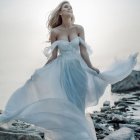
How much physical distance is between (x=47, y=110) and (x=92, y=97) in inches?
28.9

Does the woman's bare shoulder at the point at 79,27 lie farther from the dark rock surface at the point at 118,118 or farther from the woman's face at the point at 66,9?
the dark rock surface at the point at 118,118

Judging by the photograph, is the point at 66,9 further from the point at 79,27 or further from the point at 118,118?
the point at 118,118

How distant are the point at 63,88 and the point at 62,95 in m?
0.11

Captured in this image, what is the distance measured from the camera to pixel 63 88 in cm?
600

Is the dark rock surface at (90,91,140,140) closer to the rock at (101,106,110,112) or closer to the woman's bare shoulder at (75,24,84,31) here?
the rock at (101,106,110,112)

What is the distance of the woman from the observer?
5738 millimetres

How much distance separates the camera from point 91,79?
6.14 meters

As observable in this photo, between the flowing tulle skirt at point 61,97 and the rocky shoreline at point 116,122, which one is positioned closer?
the flowing tulle skirt at point 61,97

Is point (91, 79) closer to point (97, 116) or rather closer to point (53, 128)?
point (53, 128)

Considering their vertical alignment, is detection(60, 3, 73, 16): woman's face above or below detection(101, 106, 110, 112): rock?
above

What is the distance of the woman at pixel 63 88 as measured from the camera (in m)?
5.74

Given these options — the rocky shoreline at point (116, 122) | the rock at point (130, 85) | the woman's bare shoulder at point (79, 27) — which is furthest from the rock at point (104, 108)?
the woman's bare shoulder at point (79, 27)

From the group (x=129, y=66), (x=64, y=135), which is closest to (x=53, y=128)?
(x=64, y=135)

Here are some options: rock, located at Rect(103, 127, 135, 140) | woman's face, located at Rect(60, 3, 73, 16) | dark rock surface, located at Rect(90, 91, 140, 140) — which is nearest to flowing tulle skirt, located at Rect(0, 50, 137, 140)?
woman's face, located at Rect(60, 3, 73, 16)
